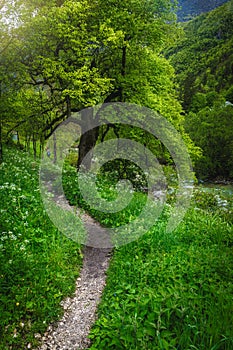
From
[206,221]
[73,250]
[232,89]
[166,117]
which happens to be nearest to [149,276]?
[73,250]

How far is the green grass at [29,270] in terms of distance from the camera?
17.4 ft

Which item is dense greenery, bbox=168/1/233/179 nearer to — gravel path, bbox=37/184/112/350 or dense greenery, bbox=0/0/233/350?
dense greenery, bbox=0/0/233/350

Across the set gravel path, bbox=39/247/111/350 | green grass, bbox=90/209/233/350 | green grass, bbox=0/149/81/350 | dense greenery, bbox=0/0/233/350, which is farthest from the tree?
green grass, bbox=0/149/81/350

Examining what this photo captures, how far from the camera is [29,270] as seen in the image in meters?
6.21

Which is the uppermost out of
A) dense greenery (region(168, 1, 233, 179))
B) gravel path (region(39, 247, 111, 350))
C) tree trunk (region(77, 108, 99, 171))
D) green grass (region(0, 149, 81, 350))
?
dense greenery (region(168, 1, 233, 179))

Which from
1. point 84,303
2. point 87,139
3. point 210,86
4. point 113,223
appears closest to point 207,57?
point 210,86

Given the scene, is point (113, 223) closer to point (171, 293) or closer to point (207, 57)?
point (171, 293)

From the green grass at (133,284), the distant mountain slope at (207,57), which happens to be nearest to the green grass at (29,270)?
the green grass at (133,284)

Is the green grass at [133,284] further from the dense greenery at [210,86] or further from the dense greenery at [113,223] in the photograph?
the dense greenery at [210,86]

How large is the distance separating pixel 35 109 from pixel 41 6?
596cm

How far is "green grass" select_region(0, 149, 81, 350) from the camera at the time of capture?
17.4 feet

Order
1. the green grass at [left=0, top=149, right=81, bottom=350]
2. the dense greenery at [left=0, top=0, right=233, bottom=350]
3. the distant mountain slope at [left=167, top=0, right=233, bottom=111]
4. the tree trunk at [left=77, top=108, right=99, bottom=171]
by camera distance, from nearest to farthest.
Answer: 1. the dense greenery at [left=0, top=0, right=233, bottom=350]
2. the green grass at [left=0, top=149, right=81, bottom=350]
3. the tree trunk at [left=77, top=108, right=99, bottom=171]
4. the distant mountain slope at [left=167, top=0, right=233, bottom=111]

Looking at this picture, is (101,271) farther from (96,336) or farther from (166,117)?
(166,117)

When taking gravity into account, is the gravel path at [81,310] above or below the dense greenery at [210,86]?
below
